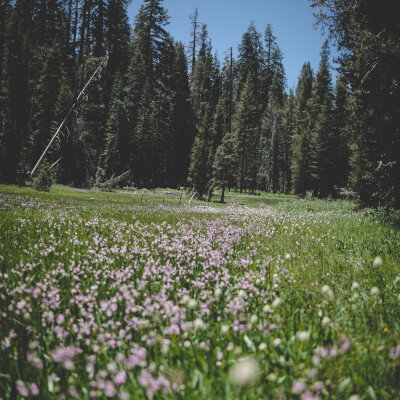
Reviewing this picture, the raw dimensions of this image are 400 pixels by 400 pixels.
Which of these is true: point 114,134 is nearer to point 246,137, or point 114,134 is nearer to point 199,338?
point 246,137

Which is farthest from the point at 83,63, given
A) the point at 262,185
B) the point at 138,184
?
the point at 262,185

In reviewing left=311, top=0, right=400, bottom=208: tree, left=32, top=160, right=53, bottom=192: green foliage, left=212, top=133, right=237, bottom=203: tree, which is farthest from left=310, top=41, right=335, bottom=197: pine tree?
left=32, top=160, right=53, bottom=192: green foliage

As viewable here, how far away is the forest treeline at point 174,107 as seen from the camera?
10.9 m

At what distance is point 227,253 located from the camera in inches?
184

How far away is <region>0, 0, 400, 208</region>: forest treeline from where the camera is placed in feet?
35.7

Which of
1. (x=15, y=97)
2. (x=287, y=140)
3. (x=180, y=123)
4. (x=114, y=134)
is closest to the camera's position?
(x=15, y=97)

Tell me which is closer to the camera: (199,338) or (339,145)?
(199,338)

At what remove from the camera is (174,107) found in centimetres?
5131

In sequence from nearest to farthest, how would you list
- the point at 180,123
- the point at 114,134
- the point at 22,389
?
the point at 22,389 < the point at 114,134 < the point at 180,123

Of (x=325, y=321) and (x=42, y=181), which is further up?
(x=42, y=181)

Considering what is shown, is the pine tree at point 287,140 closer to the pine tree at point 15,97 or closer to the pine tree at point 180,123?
the pine tree at point 180,123

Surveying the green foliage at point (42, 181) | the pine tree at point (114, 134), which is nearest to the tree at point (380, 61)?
the green foliage at point (42, 181)

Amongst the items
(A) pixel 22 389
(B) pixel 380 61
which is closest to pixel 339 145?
(B) pixel 380 61

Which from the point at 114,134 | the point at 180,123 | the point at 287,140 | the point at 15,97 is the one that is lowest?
the point at 15,97
